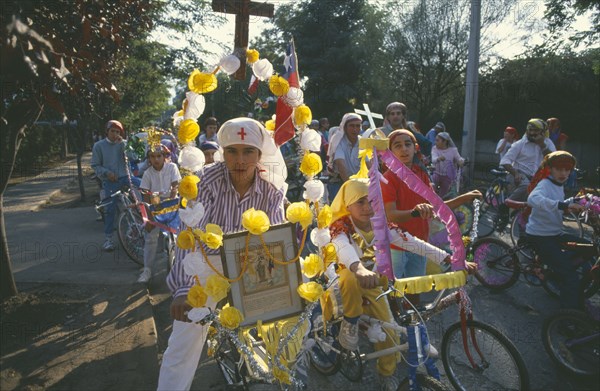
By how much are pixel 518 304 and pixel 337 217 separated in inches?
129

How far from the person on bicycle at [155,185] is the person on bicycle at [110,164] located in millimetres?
1323

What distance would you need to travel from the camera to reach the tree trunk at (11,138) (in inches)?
159

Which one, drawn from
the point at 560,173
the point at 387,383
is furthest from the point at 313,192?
the point at 560,173

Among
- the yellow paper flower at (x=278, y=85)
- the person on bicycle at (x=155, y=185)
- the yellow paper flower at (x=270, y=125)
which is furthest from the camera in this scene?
the person on bicycle at (x=155, y=185)

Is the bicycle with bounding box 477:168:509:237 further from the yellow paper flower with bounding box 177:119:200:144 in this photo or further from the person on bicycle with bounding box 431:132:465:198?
the yellow paper flower with bounding box 177:119:200:144

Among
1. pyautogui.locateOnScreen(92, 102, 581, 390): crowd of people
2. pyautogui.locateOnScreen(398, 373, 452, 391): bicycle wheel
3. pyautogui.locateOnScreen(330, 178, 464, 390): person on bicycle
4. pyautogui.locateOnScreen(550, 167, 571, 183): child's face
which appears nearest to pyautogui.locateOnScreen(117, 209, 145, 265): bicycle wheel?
pyautogui.locateOnScreen(92, 102, 581, 390): crowd of people

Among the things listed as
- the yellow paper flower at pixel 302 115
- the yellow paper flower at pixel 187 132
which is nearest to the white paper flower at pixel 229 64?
the yellow paper flower at pixel 187 132

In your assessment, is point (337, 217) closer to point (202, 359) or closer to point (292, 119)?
point (292, 119)

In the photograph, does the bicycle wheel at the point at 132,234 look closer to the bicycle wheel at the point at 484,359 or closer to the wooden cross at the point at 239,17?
the wooden cross at the point at 239,17

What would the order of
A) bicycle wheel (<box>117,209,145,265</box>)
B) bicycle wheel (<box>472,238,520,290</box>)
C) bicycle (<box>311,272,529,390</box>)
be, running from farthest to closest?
bicycle wheel (<box>117,209,145,265</box>) → bicycle wheel (<box>472,238,520,290</box>) → bicycle (<box>311,272,529,390</box>)

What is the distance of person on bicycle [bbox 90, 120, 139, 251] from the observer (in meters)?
7.20

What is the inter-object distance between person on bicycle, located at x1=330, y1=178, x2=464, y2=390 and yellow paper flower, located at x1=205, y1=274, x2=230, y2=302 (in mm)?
986

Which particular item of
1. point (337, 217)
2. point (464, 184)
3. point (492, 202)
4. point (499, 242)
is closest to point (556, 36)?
point (464, 184)

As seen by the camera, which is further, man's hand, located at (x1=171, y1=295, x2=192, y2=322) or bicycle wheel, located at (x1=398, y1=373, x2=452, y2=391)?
bicycle wheel, located at (x1=398, y1=373, x2=452, y2=391)
